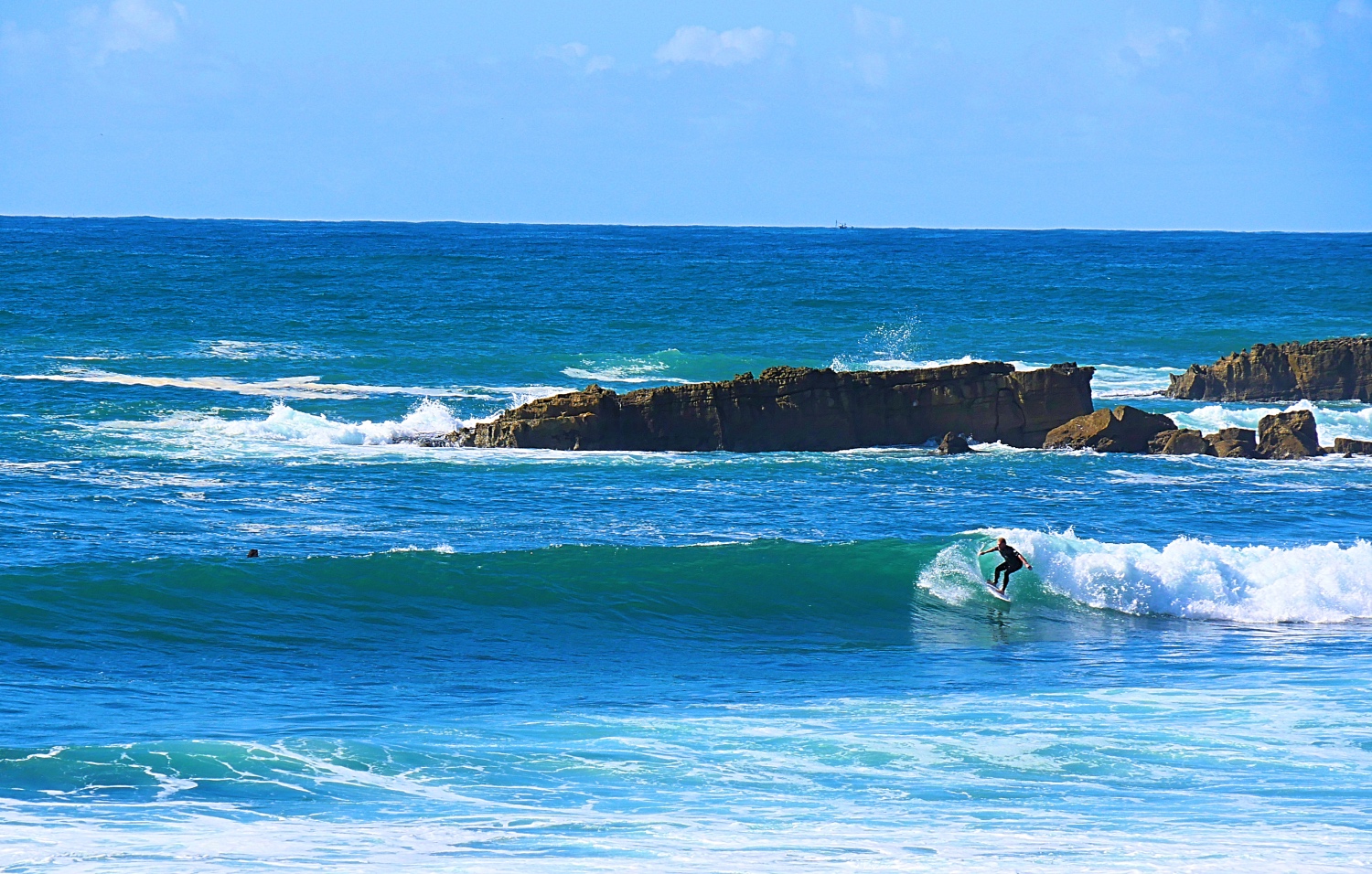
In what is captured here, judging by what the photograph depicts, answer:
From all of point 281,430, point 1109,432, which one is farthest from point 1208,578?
point 281,430

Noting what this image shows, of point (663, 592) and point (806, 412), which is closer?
point (663, 592)

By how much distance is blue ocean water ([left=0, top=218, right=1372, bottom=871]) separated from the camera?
35.9ft

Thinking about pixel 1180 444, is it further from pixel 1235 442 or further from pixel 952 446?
pixel 952 446

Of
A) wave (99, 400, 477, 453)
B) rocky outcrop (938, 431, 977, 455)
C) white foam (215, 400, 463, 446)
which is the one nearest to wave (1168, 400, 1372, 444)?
rocky outcrop (938, 431, 977, 455)

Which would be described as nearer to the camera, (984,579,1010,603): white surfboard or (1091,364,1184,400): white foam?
(984,579,1010,603): white surfboard

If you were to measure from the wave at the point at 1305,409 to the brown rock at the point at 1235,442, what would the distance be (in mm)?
3132

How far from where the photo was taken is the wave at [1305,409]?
32719 mm

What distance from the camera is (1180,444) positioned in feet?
94.4

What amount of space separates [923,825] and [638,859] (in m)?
2.14

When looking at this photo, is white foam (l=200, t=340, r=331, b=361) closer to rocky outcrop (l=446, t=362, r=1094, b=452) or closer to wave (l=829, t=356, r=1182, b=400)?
wave (l=829, t=356, r=1182, b=400)

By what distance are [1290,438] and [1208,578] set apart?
10.7 m

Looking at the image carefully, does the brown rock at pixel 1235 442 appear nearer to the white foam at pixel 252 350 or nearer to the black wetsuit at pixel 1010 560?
the black wetsuit at pixel 1010 560

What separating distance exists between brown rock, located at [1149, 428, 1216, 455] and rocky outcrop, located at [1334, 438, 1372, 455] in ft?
8.11

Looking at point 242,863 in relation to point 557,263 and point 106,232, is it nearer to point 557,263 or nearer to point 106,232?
point 557,263
